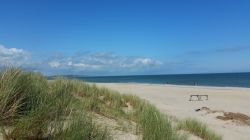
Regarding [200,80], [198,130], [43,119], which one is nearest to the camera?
[43,119]

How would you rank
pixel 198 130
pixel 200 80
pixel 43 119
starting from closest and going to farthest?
1. pixel 43 119
2. pixel 198 130
3. pixel 200 80

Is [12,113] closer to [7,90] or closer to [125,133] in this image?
[7,90]

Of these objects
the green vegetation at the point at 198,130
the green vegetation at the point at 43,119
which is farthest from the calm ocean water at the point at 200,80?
the green vegetation at the point at 43,119

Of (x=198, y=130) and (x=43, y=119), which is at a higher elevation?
(x=43, y=119)

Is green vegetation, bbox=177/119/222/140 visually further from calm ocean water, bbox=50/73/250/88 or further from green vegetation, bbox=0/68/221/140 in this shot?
calm ocean water, bbox=50/73/250/88

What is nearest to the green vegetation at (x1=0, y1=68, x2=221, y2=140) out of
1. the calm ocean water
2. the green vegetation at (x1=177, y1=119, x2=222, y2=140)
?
the green vegetation at (x1=177, y1=119, x2=222, y2=140)

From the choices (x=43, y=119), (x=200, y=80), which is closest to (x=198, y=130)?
(x=43, y=119)

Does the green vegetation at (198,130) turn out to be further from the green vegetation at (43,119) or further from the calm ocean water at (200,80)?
the calm ocean water at (200,80)

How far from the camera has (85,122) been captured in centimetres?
496

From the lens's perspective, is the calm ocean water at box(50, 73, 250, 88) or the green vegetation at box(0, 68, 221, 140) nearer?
the green vegetation at box(0, 68, 221, 140)

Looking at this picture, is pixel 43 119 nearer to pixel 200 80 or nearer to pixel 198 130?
pixel 198 130

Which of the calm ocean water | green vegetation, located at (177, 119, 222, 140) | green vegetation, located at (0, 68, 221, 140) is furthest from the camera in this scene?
the calm ocean water

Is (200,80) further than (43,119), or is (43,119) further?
(200,80)

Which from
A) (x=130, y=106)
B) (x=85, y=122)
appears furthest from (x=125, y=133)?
(x=130, y=106)
